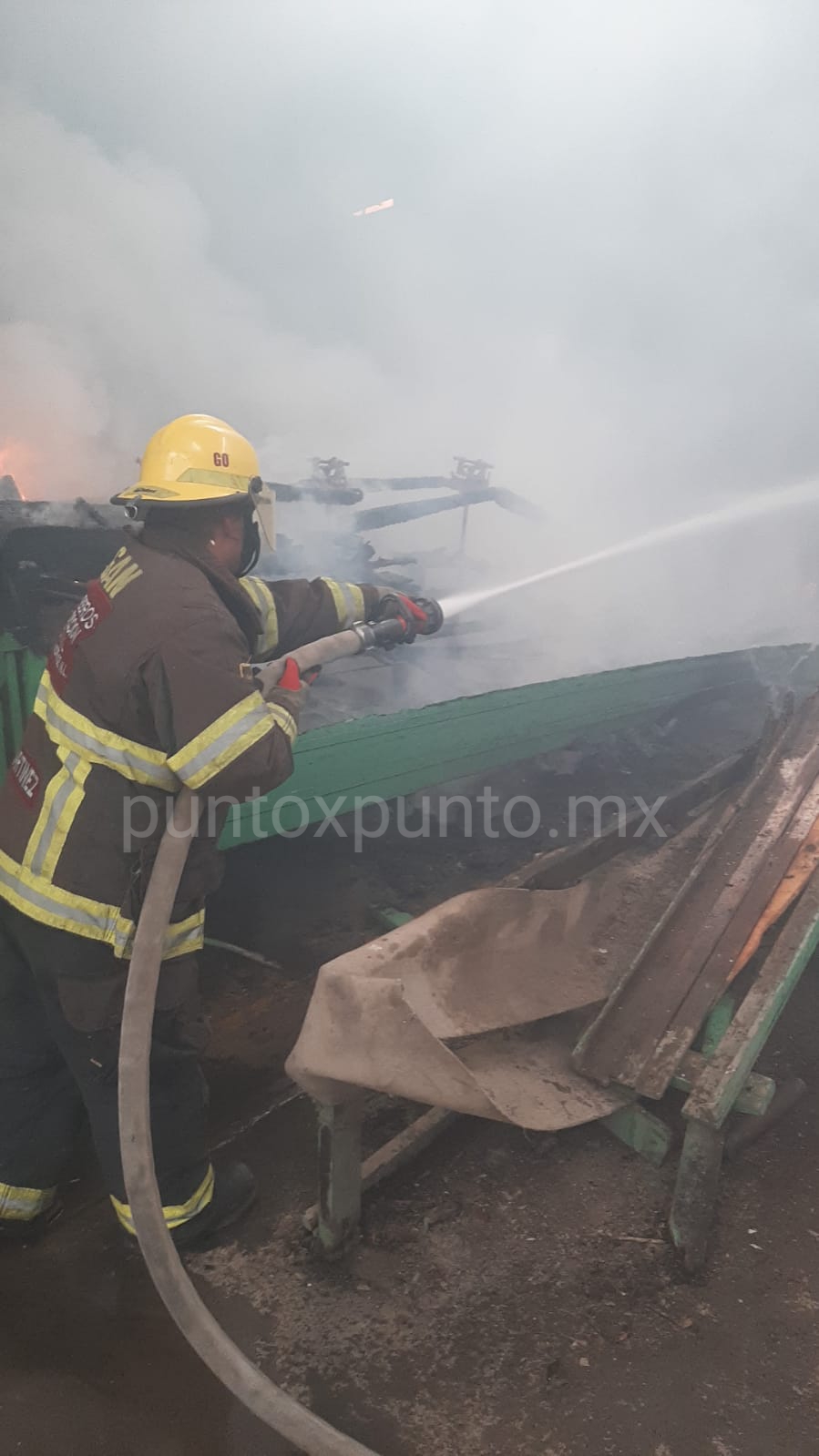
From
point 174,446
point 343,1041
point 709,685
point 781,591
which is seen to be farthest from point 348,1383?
Result: point 781,591

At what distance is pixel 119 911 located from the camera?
5.94ft

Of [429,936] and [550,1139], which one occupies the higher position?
[429,936]

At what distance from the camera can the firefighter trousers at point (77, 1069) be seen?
71.9 inches

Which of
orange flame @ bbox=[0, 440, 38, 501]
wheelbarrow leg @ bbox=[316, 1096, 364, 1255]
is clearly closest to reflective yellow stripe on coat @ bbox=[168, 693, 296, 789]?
wheelbarrow leg @ bbox=[316, 1096, 364, 1255]

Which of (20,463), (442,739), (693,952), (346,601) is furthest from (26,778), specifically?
(20,463)

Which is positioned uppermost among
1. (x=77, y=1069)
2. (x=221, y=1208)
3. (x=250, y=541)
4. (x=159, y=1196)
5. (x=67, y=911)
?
(x=250, y=541)

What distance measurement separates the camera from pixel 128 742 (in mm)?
1753

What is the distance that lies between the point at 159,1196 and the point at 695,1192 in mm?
1229

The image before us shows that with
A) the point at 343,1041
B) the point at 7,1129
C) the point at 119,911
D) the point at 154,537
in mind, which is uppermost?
the point at 154,537

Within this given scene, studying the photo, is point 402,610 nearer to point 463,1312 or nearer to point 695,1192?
point 695,1192

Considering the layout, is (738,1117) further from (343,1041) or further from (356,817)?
(356,817)

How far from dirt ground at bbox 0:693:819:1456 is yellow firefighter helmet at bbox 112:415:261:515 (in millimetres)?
1886

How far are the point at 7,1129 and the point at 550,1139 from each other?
1.50 meters

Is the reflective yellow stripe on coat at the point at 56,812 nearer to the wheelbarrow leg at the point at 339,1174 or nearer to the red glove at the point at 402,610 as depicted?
the wheelbarrow leg at the point at 339,1174
